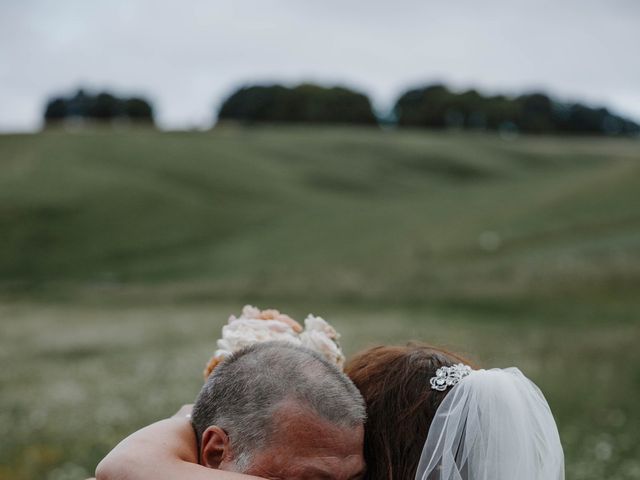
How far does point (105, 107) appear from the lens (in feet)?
394

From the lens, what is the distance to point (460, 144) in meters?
72.4

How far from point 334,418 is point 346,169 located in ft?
195

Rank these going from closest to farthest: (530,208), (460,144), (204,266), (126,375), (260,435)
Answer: (260,435) < (126,375) < (204,266) < (530,208) < (460,144)

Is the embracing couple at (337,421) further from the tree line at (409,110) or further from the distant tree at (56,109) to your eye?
the distant tree at (56,109)

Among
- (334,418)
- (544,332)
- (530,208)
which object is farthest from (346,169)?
(334,418)

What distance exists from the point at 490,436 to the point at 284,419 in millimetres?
1035

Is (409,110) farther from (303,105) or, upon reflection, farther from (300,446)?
(300,446)

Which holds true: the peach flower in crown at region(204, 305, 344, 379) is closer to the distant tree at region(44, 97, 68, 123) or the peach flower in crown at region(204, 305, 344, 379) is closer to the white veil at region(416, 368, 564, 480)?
the white veil at region(416, 368, 564, 480)

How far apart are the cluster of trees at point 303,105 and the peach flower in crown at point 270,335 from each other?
357 feet

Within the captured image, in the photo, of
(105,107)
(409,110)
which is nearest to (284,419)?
(409,110)

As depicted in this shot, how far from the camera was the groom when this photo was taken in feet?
9.05

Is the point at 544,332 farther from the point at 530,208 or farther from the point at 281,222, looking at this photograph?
the point at 281,222

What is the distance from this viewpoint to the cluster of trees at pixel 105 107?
394ft

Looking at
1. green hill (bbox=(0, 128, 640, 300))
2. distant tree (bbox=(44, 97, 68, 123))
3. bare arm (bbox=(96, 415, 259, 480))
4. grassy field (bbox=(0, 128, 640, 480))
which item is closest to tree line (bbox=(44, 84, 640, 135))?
distant tree (bbox=(44, 97, 68, 123))
